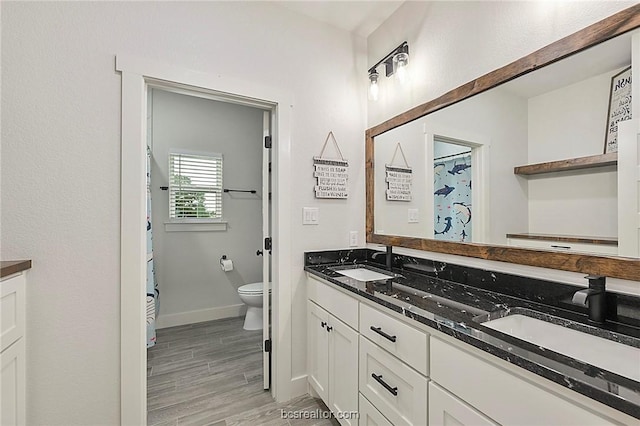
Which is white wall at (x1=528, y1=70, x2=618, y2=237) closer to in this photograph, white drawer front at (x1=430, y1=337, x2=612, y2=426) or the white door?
white drawer front at (x1=430, y1=337, x2=612, y2=426)

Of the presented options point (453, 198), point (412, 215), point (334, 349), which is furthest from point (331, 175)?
point (334, 349)

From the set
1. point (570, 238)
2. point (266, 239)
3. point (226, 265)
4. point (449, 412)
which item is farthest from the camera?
point (226, 265)

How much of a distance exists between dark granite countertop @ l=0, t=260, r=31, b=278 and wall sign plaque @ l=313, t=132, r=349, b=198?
5.13 ft

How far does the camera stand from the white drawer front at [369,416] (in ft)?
3.98

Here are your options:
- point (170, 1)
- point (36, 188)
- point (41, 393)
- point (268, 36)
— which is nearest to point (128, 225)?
point (36, 188)

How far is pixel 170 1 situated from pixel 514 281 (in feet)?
7.68

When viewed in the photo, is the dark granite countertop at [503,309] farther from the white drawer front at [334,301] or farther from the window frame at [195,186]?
the window frame at [195,186]

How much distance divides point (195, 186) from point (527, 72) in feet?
10.0

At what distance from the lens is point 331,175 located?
6.81 feet

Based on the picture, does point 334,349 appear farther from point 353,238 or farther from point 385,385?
point 353,238

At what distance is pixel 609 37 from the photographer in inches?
38.6

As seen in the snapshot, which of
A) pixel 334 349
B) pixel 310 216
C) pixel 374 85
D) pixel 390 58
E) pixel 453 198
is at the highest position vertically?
pixel 390 58

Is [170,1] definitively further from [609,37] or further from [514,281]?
[514,281]

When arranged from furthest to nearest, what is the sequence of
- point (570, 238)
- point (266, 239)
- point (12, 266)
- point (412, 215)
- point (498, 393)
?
point (266, 239), point (412, 215), point (12, 266), point (570, 238), point (498, 393)
